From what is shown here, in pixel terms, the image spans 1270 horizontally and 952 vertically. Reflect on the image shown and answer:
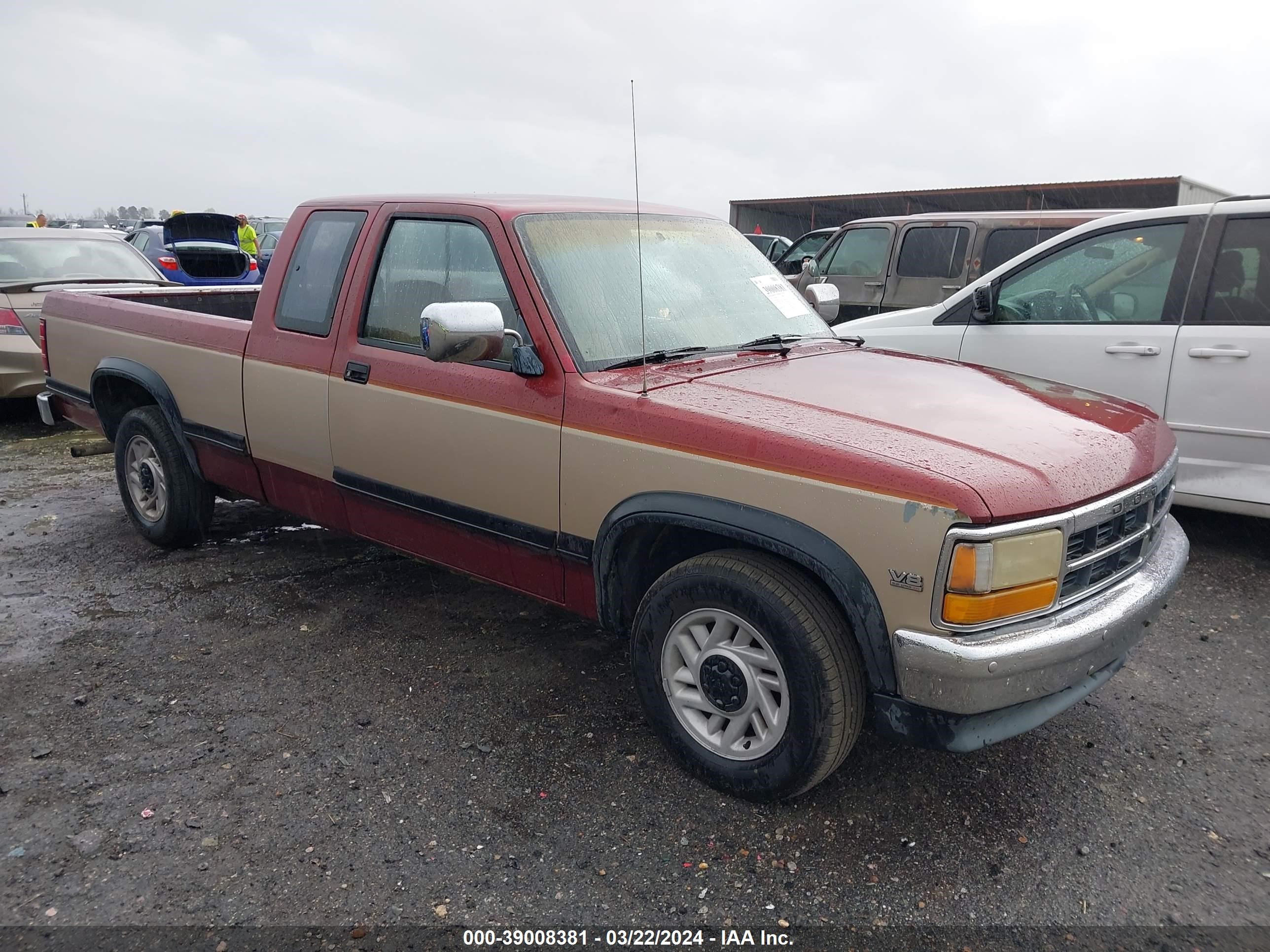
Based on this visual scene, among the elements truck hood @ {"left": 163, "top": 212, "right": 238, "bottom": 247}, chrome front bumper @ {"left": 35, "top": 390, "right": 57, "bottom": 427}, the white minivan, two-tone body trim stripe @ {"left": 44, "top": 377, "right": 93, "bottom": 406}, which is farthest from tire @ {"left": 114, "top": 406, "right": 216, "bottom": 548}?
truck hood @ {"left": 163, "top": 212, "right": 238, "bottom": 247}

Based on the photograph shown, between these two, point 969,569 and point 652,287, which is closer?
point 969,569

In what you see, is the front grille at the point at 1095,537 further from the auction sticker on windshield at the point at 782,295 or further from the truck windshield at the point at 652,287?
the auction sticker on windshield at the point at 782,295

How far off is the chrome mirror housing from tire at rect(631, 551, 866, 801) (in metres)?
0.93

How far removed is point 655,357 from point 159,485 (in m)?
3.08

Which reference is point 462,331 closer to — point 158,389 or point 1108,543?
point 1108,543

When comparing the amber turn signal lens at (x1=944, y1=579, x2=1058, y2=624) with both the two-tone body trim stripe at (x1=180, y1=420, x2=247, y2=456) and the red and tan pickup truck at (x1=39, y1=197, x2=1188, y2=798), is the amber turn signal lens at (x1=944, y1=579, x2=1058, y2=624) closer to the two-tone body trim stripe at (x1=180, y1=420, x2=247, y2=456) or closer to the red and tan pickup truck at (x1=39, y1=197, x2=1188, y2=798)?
the red and tan pickup truck at (x1=39, y1=197, x2=1188, y2=798)

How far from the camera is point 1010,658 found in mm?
2338

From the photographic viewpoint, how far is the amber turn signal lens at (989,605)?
231 cm

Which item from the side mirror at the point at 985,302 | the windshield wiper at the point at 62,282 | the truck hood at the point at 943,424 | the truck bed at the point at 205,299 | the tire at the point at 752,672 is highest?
the windshield wiper at the point at 62,282

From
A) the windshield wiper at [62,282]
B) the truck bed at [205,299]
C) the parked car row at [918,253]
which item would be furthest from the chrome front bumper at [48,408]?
the parked car row at [918,253]

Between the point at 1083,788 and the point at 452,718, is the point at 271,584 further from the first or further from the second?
the point at 1083,788

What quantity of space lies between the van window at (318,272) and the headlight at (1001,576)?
8.84 ft

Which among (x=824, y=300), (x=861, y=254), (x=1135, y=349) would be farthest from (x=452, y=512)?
(x=861, y=254)

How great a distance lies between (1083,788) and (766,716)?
109cm
